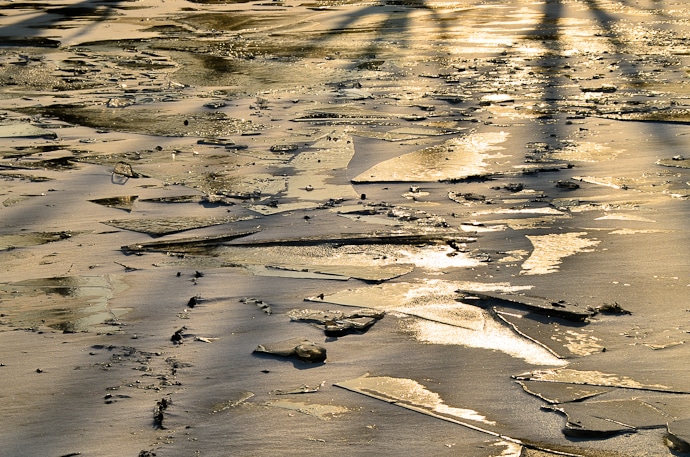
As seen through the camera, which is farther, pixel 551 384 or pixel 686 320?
pixel 686 320

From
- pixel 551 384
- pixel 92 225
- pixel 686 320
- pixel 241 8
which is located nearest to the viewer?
pixel 551 384

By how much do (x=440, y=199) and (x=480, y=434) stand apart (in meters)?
2.84

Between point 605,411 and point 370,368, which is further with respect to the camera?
point 370,368

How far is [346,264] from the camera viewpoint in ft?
15.9

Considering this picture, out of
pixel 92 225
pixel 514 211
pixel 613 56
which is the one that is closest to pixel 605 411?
pixel 514 211

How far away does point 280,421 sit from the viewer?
3289 mm

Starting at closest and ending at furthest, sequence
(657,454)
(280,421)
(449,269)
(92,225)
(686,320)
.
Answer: (657,454), (280,421), (686,320), (449,269), (92,225)

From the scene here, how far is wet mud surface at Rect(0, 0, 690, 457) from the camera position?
3.31 m

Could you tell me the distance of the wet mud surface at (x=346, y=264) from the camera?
3.31m

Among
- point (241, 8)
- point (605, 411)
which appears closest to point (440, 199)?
point (605, 411)

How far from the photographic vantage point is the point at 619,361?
3689 millimetres

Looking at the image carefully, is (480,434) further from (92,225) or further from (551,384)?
(92,225)

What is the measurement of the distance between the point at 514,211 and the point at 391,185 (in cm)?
91

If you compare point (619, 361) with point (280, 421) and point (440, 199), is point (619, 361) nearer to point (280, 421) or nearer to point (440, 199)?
point (280, 421)
